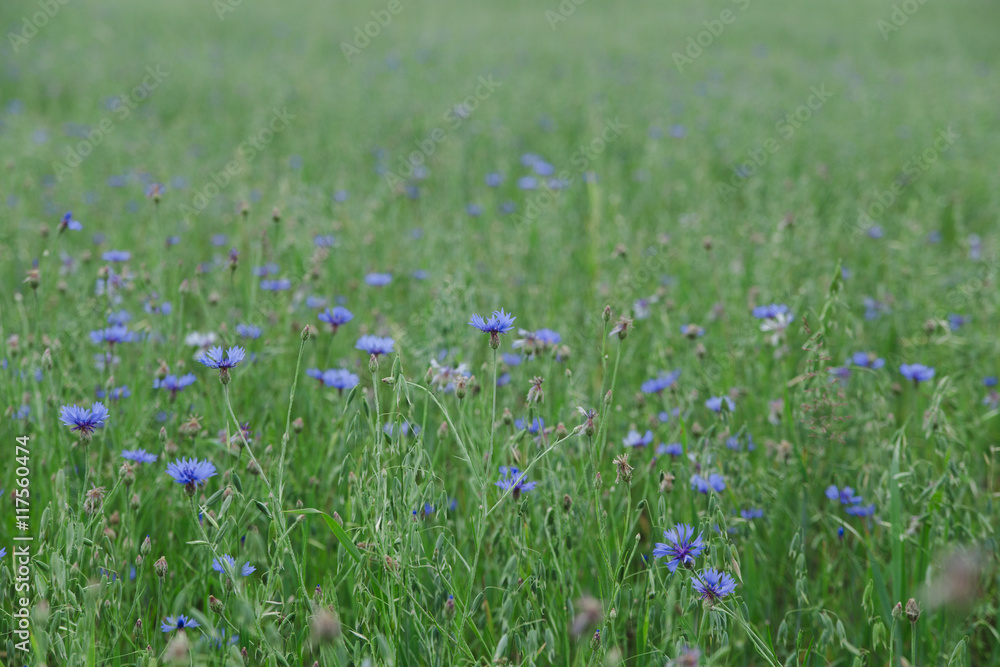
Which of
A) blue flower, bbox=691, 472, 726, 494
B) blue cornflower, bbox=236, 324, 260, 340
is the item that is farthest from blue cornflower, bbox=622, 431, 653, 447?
blue cornflower, bbox=236, 324, 260, 340

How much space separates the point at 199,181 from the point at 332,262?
175 centimetres

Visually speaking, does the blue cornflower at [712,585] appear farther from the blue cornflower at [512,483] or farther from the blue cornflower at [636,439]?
the blue cornflower at [636,439]

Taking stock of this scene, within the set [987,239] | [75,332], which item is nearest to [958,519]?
[75,332]

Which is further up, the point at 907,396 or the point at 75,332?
the point at 75,332

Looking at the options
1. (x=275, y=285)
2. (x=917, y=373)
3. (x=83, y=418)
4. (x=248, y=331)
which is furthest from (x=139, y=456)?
(x=917, y=373)

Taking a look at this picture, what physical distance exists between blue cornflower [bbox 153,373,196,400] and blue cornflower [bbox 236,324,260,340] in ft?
0.81

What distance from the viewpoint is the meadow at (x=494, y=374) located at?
124 cm

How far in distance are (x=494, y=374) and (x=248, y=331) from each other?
3.35ft

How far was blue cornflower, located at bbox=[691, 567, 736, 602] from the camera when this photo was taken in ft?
3.68

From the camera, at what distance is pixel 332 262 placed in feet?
9.31

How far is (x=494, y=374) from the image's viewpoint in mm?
1234

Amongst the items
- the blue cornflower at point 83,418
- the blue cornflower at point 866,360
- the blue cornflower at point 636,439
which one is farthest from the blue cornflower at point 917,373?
the blue cornflower at point 83,418

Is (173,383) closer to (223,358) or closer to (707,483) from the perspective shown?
(223,358)

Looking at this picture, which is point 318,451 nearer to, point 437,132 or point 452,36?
point 437,132
